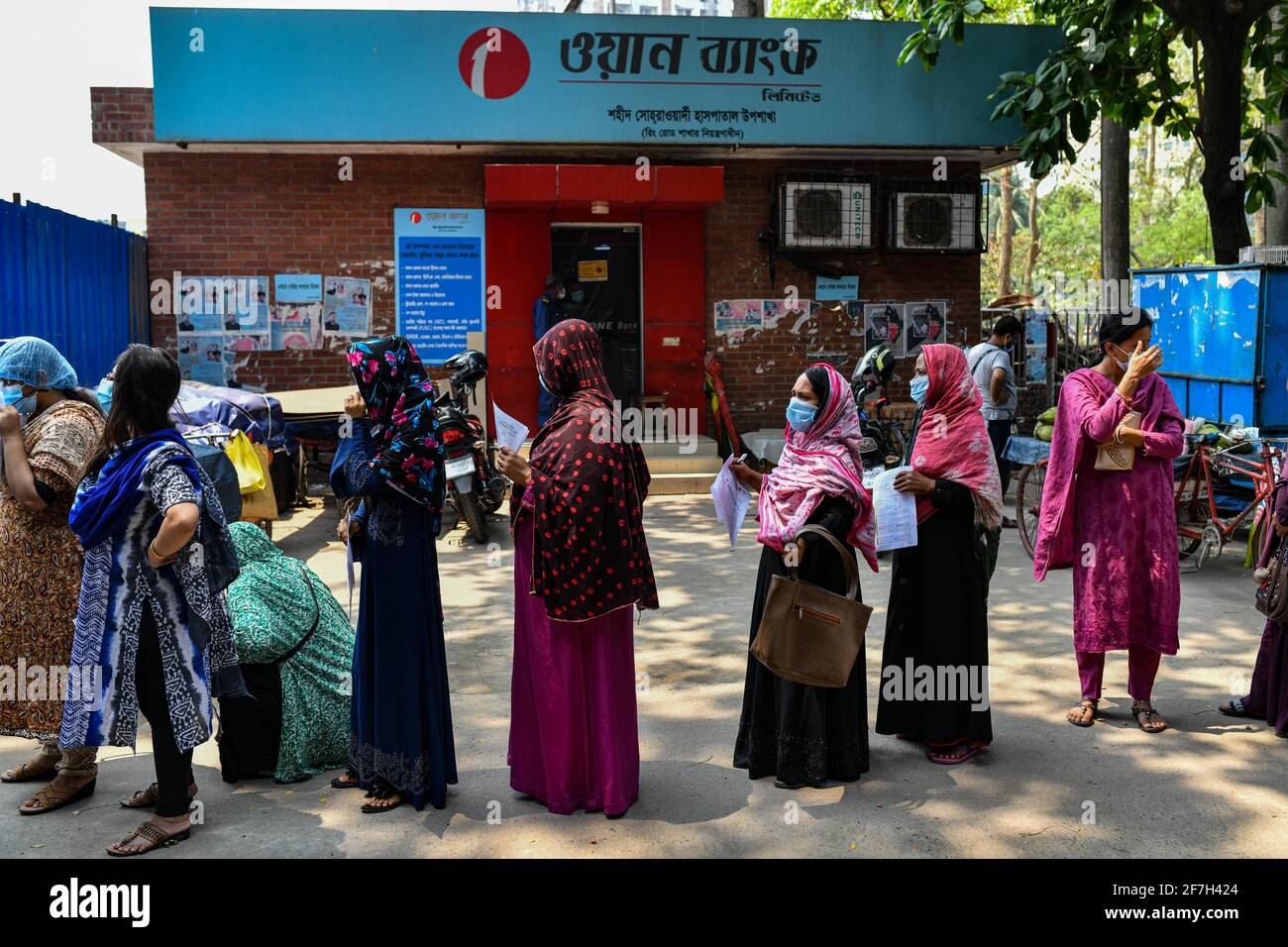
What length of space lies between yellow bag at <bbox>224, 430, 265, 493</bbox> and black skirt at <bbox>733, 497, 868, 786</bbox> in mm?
4844

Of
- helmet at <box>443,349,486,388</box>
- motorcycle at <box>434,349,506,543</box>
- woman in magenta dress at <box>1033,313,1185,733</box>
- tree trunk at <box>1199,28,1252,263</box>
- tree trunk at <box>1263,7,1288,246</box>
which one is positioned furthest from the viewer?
tree trunk at <box>1263,7,1288,246</box>

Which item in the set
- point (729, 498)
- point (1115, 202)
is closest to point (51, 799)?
point (729, 498)

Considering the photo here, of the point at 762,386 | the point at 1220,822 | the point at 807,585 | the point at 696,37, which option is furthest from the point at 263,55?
the point at 1220,822

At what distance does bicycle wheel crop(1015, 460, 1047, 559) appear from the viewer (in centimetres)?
925

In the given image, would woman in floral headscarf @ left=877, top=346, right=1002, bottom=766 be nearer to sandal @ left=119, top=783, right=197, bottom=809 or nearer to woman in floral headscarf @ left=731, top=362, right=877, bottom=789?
woman in floral headscarf @ left=731, top=362, right=877, bottom=789

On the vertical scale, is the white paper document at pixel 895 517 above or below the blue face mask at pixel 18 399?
below

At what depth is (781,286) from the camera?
13680mm

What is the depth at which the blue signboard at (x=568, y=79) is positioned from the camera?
1188 cm

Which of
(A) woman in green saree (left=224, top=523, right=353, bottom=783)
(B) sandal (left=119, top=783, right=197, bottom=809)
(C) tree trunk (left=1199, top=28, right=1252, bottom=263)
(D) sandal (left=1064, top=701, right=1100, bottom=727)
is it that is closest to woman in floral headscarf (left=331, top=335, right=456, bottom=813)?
(A) woman in green saree (left=224, top=523, right=353, bottom=783)

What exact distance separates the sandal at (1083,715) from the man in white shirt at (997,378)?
4376 millimetres

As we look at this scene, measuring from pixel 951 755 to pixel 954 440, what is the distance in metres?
1.36

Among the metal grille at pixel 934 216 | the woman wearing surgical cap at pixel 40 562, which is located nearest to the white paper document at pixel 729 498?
the woman wearing surgical cap at pixel 40 562

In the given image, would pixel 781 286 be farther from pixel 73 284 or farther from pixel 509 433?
pixel 509 433

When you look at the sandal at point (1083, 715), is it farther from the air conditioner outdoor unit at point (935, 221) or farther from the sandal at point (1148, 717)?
the air conditioner outdoor unit at point (935, 221)
